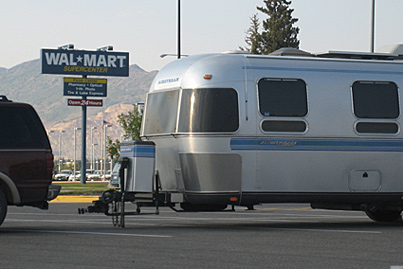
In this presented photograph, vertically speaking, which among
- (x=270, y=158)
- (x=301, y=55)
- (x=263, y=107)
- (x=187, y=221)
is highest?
(x=301, y=55)

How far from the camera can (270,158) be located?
14891 millimetres

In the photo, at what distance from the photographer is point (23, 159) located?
46.4 feet

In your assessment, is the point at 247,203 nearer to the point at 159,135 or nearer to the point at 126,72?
the point at 159,135

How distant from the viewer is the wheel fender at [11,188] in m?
14.0

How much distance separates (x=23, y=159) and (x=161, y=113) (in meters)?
2.93

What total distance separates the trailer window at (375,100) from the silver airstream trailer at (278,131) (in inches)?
0.8

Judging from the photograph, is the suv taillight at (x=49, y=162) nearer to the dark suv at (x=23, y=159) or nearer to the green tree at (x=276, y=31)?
the dark suv at (x=23, y=159)

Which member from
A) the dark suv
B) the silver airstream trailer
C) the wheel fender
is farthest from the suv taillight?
the silver airstream trailer

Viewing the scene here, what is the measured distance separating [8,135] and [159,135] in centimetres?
294

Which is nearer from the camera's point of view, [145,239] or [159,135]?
[145,239]

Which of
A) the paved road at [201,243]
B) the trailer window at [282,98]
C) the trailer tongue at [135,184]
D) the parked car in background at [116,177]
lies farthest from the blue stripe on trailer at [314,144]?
the parked car in background at [116,177]

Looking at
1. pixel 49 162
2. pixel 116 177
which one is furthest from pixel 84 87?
pixel 49 162

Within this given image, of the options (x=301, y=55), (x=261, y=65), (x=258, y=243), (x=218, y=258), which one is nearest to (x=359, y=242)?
(x=258, y=243)

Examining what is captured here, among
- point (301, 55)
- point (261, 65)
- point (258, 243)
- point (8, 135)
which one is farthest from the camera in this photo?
point (301, 55)
